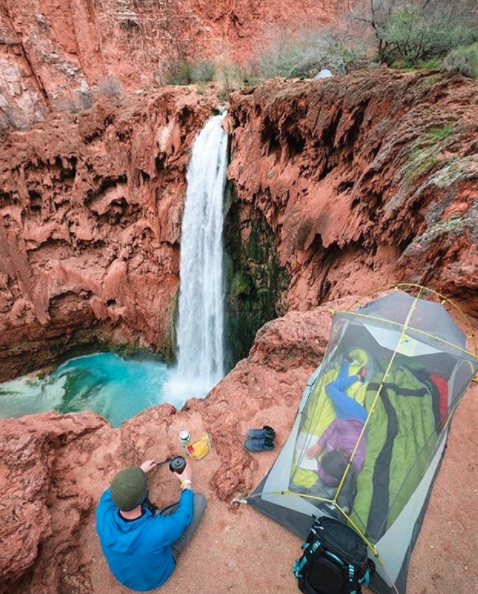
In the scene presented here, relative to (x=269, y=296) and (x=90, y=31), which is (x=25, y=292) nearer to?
(x=269, y=296)

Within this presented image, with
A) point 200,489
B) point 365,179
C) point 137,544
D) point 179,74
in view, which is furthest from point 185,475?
point 179,74

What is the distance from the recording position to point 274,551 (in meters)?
2.72

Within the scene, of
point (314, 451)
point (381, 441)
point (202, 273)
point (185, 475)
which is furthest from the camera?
point (202, 273)

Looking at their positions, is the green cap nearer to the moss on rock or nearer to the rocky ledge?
the rocky ledge

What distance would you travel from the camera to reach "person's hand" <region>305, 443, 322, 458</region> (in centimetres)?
278

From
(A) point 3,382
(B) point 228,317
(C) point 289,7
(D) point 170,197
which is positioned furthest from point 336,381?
(C) point 289,7

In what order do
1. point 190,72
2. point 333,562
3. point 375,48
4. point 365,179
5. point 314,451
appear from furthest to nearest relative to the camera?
point 190,72
point 375,48
point 365,179
point 314,451
point 333,562

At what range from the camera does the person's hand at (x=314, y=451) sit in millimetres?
2779

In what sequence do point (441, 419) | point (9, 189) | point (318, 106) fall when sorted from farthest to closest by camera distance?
point (9, 189) → point (318, 106) → point (441, 419)

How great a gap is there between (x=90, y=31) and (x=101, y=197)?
7.94 meters

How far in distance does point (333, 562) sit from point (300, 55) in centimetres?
1444

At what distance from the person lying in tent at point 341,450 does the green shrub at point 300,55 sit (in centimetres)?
1081

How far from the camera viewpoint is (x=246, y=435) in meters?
3.81

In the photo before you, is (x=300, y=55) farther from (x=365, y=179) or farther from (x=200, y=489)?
(x=200, y=489)
